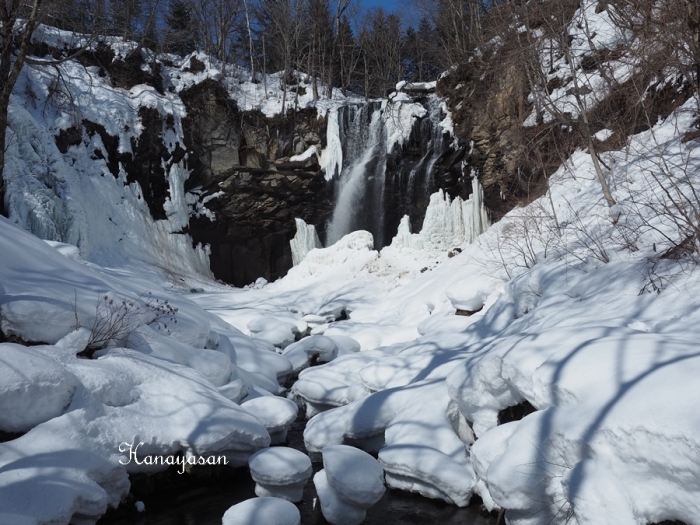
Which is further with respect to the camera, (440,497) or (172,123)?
(172,123)

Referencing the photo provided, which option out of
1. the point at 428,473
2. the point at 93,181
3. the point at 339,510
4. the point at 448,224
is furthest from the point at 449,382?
the point at 93,181

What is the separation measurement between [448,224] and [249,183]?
7615mm

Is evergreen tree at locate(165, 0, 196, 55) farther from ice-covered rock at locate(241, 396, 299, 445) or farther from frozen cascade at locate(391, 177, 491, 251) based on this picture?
ice-covered rock at locate(241, 396, 299, 445)

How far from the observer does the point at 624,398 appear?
267 cm

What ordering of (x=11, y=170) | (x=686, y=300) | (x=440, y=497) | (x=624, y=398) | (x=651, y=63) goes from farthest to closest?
(x=11, y=170), (x=651, y=63), (x=686, y=300), (x=440, y=497), (x=624, y=398)

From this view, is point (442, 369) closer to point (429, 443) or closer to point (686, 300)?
point (429, 443)

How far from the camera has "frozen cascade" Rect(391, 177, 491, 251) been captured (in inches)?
638

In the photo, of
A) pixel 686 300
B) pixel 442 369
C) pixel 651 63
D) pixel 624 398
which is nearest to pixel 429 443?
pixel 442 369

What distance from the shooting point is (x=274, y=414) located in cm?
519

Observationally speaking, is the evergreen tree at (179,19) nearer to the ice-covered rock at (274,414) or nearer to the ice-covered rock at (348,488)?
the ice-covered rock at (274,414)

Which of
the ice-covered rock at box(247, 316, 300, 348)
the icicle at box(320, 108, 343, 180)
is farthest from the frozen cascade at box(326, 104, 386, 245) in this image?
the ice-covered rock at box(247, 316, 300, 348)

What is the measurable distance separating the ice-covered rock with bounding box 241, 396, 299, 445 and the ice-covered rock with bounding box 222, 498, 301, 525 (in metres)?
1.75

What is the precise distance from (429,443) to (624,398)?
1995 mm

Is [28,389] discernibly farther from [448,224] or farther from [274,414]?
[448,224]
